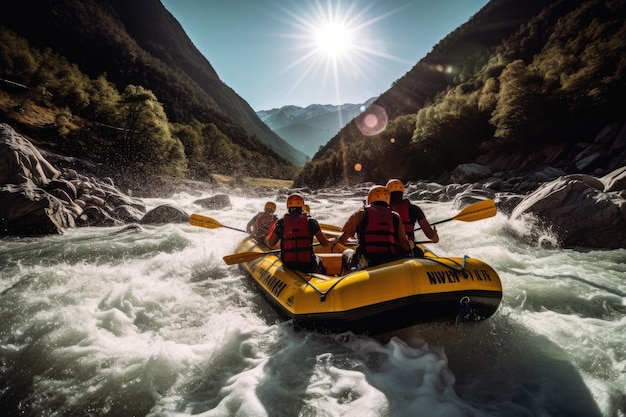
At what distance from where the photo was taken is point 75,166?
1019 inches

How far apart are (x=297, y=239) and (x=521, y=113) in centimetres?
2928

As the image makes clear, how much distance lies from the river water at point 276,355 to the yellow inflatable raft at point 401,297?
299 millimetres

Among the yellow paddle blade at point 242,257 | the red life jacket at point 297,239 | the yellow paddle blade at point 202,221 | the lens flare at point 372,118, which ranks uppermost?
the lens flare at point 372,118

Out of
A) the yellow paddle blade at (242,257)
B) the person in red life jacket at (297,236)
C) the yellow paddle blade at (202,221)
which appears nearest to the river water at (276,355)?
the yellow paddle blade at (242,257)

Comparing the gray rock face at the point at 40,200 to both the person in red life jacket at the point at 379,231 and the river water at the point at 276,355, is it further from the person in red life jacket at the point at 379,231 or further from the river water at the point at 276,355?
the person in red life jacket at the point at 379,231

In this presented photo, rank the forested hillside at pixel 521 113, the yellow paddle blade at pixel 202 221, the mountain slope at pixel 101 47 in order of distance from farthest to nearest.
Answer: the mountain slope at pixel 101 47 → the forested hillside at pixel 521 113 → the yellow paddle blade at pixel 202 221

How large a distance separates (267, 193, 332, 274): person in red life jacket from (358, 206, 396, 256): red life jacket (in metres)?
0.98

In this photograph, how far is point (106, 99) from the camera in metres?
35.8

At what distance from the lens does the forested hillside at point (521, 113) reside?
24.0 meters

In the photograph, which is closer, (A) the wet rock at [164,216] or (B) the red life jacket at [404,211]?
(B) the red life jacket at [404,211]

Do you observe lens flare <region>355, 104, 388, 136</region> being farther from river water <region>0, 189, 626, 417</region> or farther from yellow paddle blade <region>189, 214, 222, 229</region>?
river water <region>0, 189, 626, 417</region>

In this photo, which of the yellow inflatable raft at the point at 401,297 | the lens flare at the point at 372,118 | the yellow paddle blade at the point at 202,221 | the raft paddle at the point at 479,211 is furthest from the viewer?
the lens flare at the point at 372,118

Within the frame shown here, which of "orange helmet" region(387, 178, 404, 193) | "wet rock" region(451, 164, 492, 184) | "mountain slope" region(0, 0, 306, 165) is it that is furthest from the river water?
"mountain slope" region(0, 0, 306, 165)

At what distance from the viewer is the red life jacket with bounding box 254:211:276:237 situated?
842 centimetres
